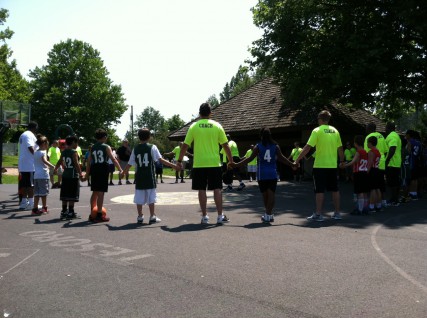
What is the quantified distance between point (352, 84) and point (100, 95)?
149 feet

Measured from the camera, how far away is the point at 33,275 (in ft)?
16.8

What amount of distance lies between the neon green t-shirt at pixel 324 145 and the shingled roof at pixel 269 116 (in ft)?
50.5

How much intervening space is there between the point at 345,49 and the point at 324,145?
10653 mm

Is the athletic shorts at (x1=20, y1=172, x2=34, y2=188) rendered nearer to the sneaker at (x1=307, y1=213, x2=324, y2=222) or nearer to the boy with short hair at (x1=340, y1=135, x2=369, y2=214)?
the sneaker at (x1=307, y1=213, x2=324, y2=222)

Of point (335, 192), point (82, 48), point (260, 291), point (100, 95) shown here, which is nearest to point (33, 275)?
point (260, 291)

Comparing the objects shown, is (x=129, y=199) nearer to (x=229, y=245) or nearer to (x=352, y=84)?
(x=229, y=245)

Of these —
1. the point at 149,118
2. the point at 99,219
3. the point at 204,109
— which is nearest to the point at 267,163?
the point at 204,109

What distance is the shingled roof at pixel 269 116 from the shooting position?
25875 mm

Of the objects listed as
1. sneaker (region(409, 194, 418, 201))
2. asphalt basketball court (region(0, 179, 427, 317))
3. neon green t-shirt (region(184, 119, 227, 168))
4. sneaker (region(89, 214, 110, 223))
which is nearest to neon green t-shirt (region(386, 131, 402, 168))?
sneaker (region(409, 194, 418, 201))

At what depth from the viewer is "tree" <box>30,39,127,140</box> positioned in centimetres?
5722

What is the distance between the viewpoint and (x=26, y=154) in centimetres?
1147

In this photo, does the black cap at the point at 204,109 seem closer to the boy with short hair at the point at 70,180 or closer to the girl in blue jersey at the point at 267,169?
the girl in blue jersey at the point at 267,169

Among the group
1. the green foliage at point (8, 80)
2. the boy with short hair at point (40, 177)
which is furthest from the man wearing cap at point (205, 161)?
the green foliage at point (8, 80)

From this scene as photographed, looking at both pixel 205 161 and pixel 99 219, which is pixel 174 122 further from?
pixel 205 161
